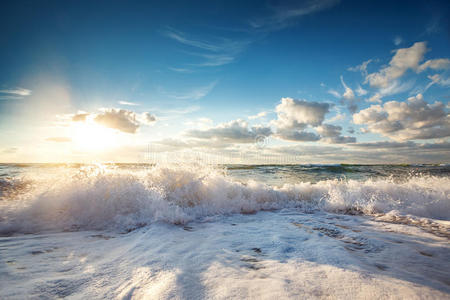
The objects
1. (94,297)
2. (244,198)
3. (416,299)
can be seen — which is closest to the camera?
(416,299)

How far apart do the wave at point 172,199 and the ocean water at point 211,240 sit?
0.14ft

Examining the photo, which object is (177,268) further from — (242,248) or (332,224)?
(332,224)

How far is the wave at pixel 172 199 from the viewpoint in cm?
580

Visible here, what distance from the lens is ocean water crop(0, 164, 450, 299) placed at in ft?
8.00

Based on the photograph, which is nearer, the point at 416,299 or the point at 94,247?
the point at 416,299

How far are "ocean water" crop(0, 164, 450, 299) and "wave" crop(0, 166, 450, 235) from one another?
0.04 metres

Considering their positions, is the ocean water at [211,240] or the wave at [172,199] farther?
the wave at [172,199]

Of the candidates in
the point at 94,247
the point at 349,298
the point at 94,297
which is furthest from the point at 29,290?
the point at 349,298

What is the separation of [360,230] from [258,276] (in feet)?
12.7

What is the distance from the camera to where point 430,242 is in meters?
4.11

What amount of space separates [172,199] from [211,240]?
367cm

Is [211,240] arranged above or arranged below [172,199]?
below

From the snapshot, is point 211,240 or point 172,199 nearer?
point 211,240

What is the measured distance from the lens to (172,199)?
25.0 ft
